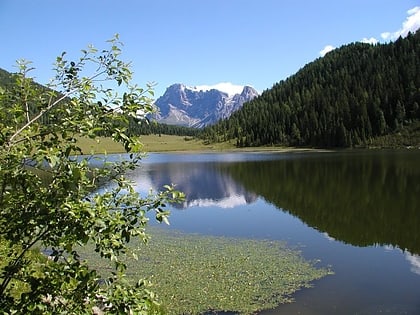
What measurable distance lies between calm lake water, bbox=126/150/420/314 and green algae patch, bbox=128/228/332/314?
3.63 feet

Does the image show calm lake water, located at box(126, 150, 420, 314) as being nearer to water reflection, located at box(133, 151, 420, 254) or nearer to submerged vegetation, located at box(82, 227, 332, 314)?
water reflection, located at box(133, 151, 420, 254)

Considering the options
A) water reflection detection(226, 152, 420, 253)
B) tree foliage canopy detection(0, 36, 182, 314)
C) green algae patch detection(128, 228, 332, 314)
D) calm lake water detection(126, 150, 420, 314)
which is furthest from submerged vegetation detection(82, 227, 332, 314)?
tree foliage canopy detection(0, 36, 182, 314)

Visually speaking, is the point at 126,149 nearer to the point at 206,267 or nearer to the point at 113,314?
the point at 113,314

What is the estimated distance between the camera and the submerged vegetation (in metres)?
16.5

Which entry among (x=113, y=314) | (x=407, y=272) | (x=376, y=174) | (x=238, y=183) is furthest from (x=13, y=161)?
(x=376, y=174)

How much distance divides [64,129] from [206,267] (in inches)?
715

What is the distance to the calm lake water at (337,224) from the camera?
16812mm

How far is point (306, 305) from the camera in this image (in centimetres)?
1596

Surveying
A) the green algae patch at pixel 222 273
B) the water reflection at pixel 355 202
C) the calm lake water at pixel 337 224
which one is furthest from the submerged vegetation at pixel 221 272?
the water reflection at pixel 355 202

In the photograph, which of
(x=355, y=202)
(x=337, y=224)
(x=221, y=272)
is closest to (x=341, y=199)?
(x=355, y=202)

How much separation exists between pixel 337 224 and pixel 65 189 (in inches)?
1158

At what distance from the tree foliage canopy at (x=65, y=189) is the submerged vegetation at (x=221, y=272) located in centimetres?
1140

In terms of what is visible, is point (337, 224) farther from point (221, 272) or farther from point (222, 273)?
point (222, 273)

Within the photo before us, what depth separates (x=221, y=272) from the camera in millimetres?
20453
